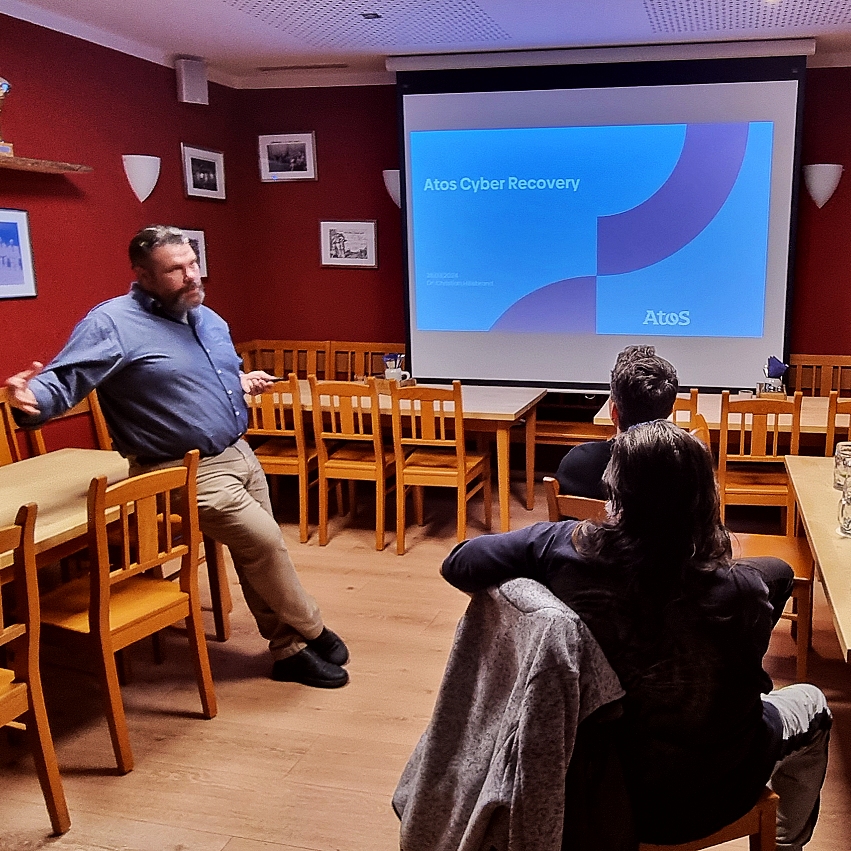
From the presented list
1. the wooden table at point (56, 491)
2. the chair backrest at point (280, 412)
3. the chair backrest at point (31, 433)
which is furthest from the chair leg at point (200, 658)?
the chair backrest at point (280, 412)

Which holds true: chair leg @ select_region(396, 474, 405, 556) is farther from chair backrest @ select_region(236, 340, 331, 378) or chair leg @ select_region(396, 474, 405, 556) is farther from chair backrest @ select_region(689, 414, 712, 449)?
chair backrest @ select_region(236, 340, 331, 378)

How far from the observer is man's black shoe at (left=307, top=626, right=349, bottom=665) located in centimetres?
328

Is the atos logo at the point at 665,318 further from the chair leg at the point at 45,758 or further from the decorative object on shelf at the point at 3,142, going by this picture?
the chair leg at the point at 45,758

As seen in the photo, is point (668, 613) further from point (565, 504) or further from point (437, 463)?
point (437, 463)

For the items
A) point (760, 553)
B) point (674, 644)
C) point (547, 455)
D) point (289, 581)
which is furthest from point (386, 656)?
point (547, 455)

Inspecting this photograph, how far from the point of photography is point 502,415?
4449 millimetres

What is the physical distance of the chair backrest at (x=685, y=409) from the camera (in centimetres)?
414

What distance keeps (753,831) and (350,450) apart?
3.33 m

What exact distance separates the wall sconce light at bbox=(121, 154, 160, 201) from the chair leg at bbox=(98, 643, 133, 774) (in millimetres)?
3022

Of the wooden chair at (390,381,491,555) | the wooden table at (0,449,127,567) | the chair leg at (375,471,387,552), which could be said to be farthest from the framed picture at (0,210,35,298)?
the chair leg at (375,471,387,552)

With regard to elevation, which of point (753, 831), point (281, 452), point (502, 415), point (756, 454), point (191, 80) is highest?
point (191, 80)

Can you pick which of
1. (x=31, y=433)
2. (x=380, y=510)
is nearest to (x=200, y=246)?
(x=31, y=433)

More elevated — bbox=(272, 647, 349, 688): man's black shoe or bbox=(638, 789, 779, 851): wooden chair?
bbox=(638, 789, 779, 851): wooden chair

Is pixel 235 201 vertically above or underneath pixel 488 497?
above
